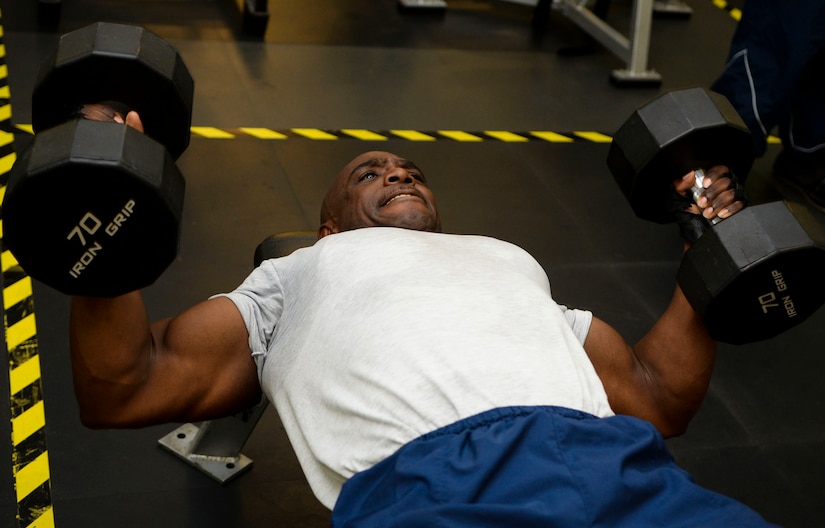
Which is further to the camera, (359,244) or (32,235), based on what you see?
(359,244)

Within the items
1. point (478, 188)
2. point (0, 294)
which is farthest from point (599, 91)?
point (0, 294)

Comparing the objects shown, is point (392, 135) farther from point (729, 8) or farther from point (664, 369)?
point (729, 8)

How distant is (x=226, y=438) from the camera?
9.34 ft

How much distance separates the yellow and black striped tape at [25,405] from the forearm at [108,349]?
85cm

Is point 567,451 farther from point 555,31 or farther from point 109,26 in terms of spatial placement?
point 555,31

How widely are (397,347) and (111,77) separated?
2.92 ft

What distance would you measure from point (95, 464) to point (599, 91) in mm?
3759

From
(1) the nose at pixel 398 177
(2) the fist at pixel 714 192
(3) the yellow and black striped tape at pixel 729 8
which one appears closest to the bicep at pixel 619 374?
(2) the fist at pixel 714 192

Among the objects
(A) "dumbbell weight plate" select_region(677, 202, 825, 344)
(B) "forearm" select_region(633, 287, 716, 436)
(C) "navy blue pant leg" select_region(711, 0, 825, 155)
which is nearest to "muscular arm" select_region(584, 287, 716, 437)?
(B) "forearm" select_region(633, 287, 716, 436)

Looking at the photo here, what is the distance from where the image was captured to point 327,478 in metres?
1.95

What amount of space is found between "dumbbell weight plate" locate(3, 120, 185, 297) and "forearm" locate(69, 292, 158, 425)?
3.6 inches

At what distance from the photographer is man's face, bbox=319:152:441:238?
247 cm

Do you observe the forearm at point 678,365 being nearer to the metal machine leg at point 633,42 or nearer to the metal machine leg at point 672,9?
the metal machine leg at point 633,42

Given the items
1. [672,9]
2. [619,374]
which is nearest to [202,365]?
[619,374]
